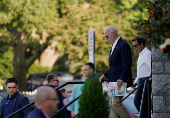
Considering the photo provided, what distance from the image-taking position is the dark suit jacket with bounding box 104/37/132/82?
18.4 feet

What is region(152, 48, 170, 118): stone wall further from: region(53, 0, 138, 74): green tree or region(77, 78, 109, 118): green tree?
region(53, 0, 138, 74): green tree

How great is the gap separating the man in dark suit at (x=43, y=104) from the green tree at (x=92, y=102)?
2.70 feet

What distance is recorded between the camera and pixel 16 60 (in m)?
22.7

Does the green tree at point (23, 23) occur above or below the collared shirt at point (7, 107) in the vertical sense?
above

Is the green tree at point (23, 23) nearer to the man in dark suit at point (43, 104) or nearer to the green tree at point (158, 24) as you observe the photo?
the green tree at point (158, 24)

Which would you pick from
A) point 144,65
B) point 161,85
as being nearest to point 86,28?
point 144,65

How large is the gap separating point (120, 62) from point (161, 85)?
0.72 m

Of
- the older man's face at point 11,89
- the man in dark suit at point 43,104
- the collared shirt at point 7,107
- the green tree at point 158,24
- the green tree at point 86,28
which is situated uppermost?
the green tree at point 86,28

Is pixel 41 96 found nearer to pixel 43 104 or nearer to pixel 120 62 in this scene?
pixel 43 104

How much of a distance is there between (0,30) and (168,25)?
706 inches

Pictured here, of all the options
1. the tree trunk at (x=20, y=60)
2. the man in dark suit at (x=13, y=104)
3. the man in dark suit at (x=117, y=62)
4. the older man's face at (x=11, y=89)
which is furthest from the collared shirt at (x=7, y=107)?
the tree trunk at (x=20, y=60)

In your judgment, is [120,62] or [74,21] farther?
[74,21]

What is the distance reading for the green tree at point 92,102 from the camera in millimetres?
4316

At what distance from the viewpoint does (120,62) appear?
230 inches
